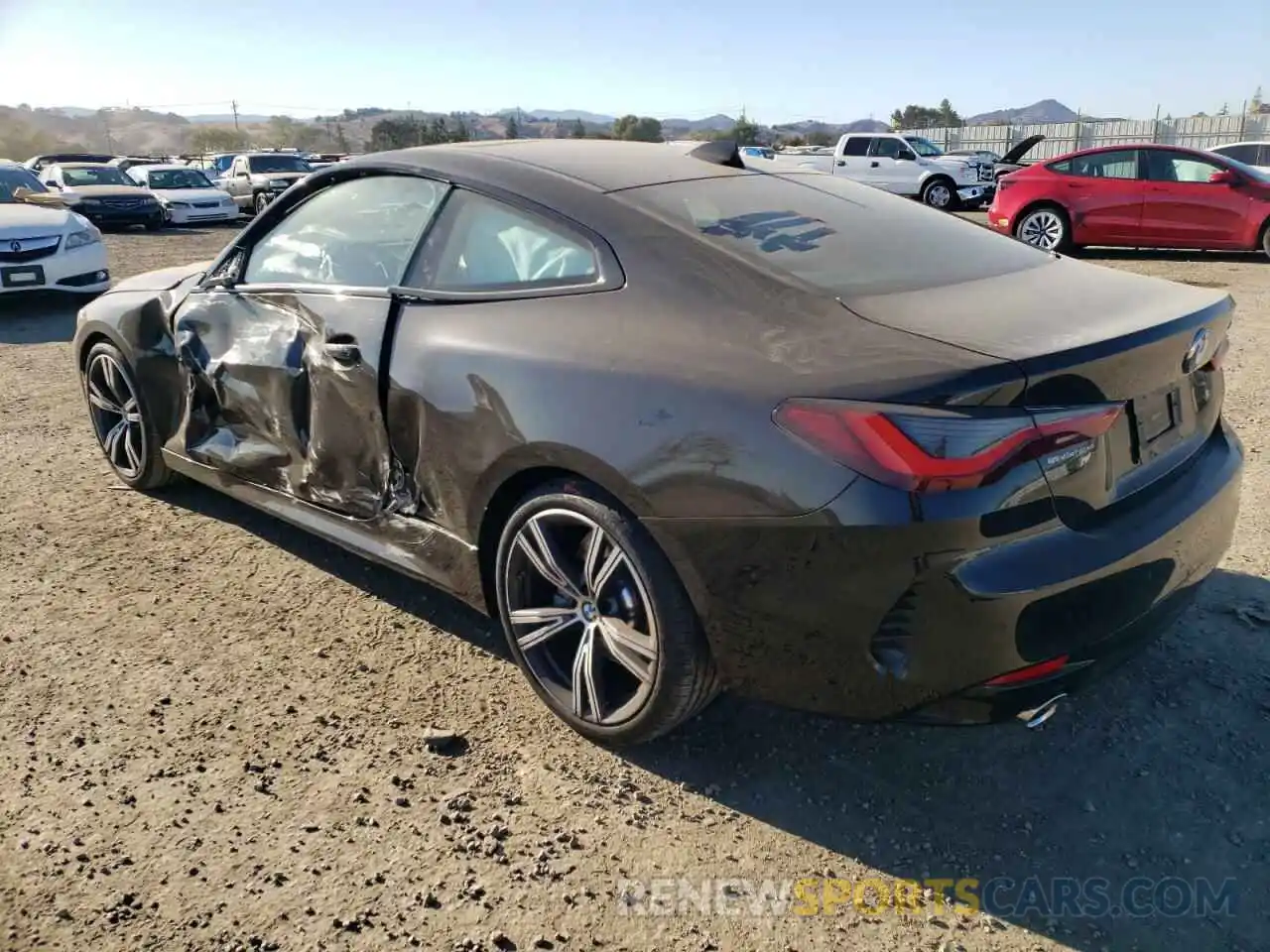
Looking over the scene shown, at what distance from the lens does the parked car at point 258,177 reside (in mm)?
23969

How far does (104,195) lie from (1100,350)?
21225 millimetres

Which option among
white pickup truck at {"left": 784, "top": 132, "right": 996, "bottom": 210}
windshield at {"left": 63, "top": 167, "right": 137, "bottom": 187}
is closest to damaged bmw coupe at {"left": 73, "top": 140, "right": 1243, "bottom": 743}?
white pickup truck at {"left": 784, "top": 132, "right": 996, "bottom": 210}

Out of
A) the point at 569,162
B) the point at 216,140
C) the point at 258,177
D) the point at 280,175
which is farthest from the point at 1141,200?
the point at 216,140

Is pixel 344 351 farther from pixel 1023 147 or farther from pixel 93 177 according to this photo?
pixel 93 177

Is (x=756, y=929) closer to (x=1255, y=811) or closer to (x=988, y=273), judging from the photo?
(x=1255, y=811)

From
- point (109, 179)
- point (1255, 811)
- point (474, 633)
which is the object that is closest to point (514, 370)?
point (474, 633)

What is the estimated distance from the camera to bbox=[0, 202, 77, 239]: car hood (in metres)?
9.78

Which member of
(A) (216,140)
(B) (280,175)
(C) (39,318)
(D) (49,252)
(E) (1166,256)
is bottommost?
(E) (1166,256)

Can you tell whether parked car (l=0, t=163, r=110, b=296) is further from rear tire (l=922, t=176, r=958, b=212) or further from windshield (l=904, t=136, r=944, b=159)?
windshield (l=904, t=136, r=944, b=159)

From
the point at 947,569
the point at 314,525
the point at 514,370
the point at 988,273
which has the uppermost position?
the point at 988,273

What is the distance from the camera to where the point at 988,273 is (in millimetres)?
2814

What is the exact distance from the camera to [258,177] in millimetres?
24781

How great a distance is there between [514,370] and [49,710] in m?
→ 1.80

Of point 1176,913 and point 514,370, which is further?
point 514,370
